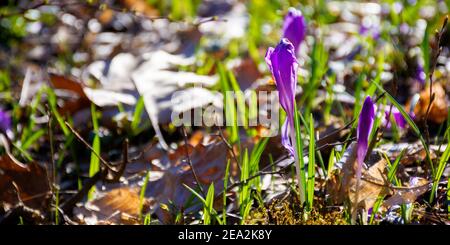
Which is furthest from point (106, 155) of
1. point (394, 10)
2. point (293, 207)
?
point (394, 10)

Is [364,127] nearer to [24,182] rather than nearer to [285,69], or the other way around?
[285,69]

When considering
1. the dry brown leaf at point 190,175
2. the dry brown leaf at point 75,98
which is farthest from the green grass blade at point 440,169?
the dry brown leaf at point 75,98

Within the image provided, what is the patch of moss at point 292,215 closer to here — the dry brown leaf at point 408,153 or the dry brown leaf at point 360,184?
the dry brown leaf at point 360,184

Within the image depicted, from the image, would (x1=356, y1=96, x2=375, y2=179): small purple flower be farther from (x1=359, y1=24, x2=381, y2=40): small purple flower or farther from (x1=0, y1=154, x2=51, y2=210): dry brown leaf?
(x1=359, y1=24, x2=381, y2=40): small purple flower

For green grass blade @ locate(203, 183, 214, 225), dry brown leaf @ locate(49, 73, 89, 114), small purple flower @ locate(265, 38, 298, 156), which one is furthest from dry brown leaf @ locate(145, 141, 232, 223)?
dry brown leaf @ locate(49, 73, 89, 114)
